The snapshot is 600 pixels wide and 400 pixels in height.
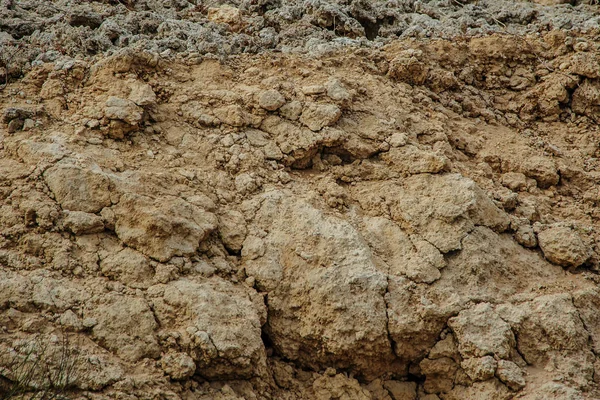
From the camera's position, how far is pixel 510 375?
3.39m

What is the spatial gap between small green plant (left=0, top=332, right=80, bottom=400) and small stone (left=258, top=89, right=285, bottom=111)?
7.02 ft

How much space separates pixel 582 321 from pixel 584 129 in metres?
1.95

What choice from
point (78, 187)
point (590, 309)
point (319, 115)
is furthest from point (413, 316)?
point (78, 187)

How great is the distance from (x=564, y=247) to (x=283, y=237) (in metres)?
1.89

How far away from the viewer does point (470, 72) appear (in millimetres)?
4973

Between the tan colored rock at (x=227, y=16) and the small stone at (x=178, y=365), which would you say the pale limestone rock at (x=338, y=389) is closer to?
the small stone at (x=178, y=365)

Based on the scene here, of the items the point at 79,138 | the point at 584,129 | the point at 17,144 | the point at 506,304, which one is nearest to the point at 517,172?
the point at 584,129

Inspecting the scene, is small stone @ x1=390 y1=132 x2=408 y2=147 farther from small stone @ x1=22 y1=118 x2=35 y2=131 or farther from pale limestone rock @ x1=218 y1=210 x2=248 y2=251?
small stone @ x1=22 y1=118 x2=35 y2=131

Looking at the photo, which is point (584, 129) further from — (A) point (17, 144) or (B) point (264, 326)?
(A) point (17, 144)

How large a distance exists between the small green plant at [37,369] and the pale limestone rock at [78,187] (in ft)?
2.80

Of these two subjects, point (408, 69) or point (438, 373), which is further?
point (408, 69)

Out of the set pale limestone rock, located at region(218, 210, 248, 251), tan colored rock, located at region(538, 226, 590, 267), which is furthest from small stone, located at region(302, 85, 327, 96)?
tan colored rock, located at region(538, 226, 590, 267)

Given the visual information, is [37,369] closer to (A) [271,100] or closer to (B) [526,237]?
(A) [271,100]

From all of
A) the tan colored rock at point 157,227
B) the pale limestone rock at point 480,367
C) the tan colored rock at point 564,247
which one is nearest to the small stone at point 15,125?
the tan colored rock at point 157,227
